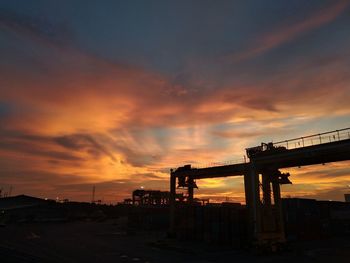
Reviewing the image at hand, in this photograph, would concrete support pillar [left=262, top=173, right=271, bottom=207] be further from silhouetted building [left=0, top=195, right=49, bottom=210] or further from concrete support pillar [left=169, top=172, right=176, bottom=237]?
silhouetted building [left=0, top=195, right=49, bottom=210]

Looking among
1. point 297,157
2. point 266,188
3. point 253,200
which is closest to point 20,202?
point 253,200

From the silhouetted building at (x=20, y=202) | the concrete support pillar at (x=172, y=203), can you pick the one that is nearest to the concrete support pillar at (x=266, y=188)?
the concrete support pillar at (x=172, y=203)

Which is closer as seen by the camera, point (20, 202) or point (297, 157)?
point (297, 157)

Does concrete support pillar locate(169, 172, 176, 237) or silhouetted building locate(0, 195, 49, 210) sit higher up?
silhouetted building locate(0, 195, 49, 210)

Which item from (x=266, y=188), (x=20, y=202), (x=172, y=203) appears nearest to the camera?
(x=266, y=188)

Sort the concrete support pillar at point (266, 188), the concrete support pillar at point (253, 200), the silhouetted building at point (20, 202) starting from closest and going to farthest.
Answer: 1. the concrete support pillar at point (253, 200)
2. the concrete support pillar at point (266, 188)
3. the silhouetted building at point (20, 202)

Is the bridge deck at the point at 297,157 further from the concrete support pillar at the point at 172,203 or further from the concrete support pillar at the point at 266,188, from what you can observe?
the concrete support pillar at the point at 172,203

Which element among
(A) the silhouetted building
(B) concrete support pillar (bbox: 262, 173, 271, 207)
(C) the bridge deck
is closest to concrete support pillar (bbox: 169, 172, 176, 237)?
(C) the bridge deck

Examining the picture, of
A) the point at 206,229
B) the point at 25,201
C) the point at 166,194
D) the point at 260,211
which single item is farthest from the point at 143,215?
the point at 25,201

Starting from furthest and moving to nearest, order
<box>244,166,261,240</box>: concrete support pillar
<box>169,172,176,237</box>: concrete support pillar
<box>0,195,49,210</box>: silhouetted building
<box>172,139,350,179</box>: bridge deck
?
1. <box>0,195,49,210</box>: silhouetted building
2. <box>169,172,176,237</box>: concrete support pillar
3. <box>244,166,261,240</box>: concrete support pillar
4. <box>172,139,350,179</box>: bridge deck

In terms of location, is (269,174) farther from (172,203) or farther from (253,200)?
(172,203)

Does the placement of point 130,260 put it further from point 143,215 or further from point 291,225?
point 143,215

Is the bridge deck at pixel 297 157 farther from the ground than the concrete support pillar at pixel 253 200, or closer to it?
farther from the ground

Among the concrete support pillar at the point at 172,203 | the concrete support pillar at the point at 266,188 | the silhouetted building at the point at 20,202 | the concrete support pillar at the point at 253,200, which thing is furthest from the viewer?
the silhouetted building at the point at 20,202
